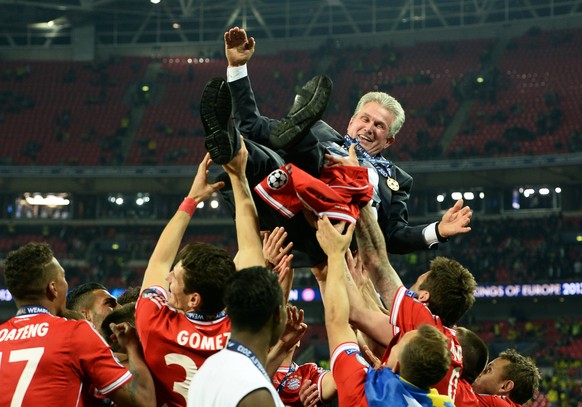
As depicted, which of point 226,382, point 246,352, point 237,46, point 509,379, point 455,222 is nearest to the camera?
point 226,382

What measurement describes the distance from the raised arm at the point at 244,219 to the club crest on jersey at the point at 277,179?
17 centimetres

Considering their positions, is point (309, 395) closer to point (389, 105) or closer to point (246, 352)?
point (246, 352)

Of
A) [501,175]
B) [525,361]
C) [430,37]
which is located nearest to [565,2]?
[430,37]

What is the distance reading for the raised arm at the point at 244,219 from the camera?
4.50m

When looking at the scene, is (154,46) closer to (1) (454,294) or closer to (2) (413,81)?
(2) (413,81)

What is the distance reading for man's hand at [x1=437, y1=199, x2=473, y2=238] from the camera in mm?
5430

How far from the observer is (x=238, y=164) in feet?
15.6

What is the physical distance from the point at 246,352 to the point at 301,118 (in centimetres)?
180

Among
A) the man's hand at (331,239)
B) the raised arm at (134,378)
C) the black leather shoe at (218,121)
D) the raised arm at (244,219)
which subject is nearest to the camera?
the raised arm at (134,378)

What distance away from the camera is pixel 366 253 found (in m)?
5.08

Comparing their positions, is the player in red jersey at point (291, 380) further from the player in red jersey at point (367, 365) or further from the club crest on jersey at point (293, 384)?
the player in red jersey at point (367, 365)

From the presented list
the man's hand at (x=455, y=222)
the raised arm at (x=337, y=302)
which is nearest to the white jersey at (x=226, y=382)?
the raised arm at (x=337, y=302)

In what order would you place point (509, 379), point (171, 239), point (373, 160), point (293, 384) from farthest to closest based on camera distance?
1. point (373, 160)
2. point (509, 379)
3. point (293, 384)
4. point (171, 239)

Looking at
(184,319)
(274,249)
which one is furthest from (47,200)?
(184,319)
